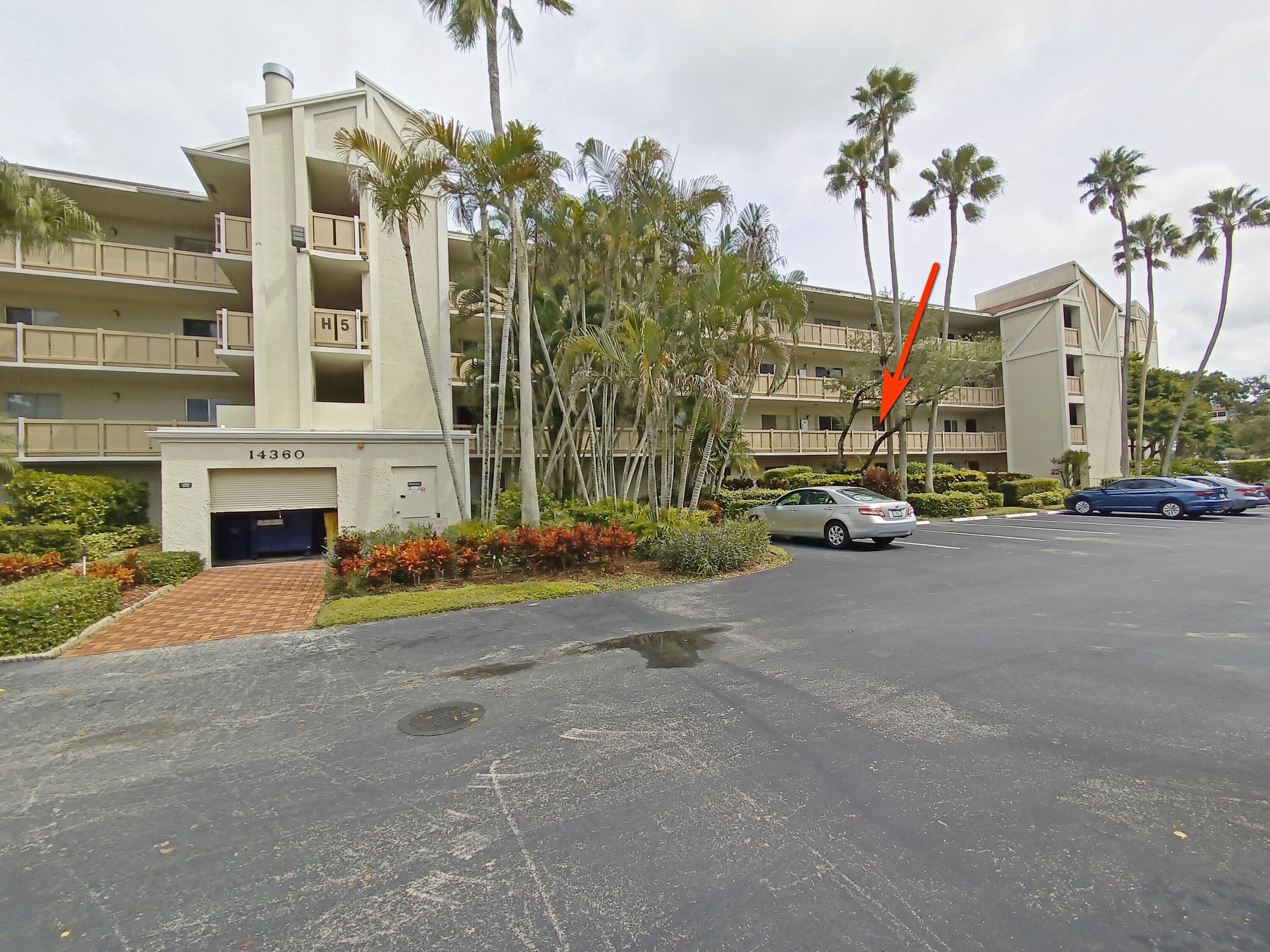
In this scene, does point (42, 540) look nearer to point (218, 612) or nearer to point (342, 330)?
point (218, 612)

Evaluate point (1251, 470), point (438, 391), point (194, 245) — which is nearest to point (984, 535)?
point (438, 391)

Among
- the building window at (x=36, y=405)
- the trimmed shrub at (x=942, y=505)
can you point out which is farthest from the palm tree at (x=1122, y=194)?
the building window at (x=36, y=405)

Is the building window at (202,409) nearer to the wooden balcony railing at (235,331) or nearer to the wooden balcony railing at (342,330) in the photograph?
the wooden balcony railing at (235,331)

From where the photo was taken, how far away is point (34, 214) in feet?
32.9

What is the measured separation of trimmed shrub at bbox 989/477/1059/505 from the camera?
23.5 meters

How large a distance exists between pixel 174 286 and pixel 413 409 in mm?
7517

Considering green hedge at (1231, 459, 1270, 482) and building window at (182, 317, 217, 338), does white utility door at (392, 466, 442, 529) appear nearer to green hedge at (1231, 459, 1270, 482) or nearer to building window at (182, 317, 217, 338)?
building window at (182, 317, 217, 338)

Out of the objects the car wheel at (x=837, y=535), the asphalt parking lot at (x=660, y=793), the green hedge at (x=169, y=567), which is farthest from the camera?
the car wheel at (x=837, y=535)

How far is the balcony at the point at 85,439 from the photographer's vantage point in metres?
14.1

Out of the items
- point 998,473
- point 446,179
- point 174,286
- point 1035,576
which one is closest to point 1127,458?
point 998,473

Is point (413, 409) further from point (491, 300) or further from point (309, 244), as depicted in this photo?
point (309, 244)

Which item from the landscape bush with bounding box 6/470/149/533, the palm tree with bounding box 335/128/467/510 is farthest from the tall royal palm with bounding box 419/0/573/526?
the landscape bush with bounding box 6/470/149/533

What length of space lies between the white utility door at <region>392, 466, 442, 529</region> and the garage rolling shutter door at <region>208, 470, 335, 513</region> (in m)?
1.43

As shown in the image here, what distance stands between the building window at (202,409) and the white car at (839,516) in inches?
626
